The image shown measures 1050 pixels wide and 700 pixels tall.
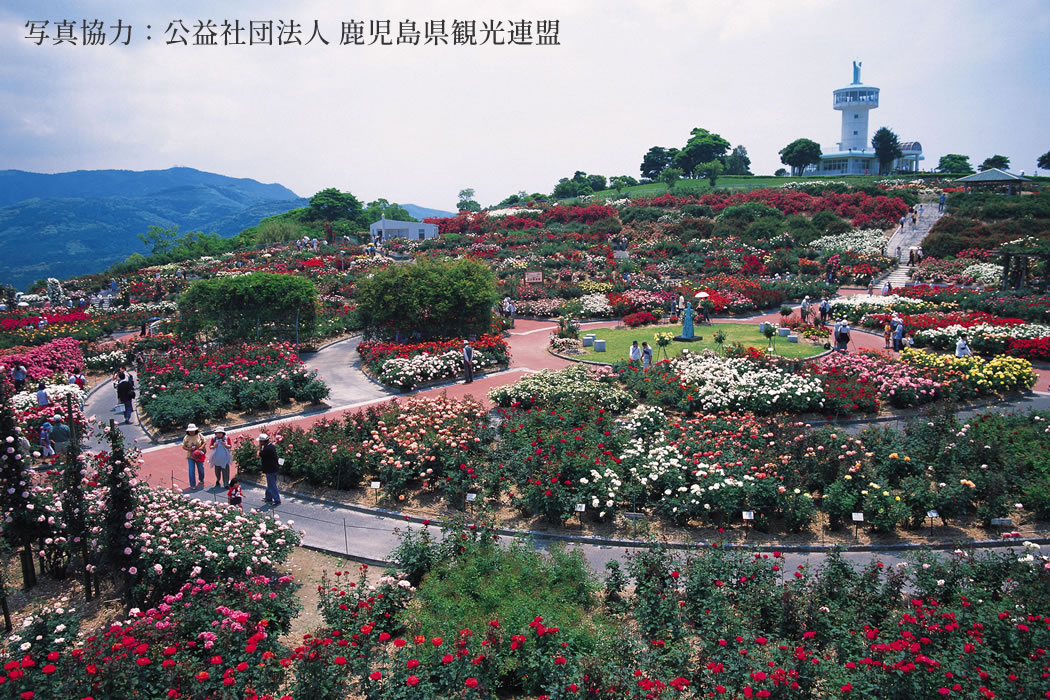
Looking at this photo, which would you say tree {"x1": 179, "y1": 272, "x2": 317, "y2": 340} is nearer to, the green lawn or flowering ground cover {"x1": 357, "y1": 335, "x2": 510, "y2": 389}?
flowering ground cover {"x1": 357, "y1": 335, "x2": 510, "y2": 389}

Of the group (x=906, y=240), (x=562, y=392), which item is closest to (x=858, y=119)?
(x=906, y=240)

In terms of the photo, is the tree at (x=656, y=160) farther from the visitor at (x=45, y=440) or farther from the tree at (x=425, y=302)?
the visitor at (x=45, y=440)

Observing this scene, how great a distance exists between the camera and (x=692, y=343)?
71.6 feet


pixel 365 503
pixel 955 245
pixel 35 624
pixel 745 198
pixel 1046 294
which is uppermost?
pixel 745 198

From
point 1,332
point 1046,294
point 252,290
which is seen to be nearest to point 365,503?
point 252,290

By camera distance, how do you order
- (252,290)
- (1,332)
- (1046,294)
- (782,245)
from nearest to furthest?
(252,290)
(1,332)
(1046,294)
(782,245)

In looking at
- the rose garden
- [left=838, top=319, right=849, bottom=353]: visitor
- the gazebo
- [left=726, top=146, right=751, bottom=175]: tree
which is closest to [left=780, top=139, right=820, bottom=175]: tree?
[left=726, top=146, right=751, bottom=175]: tree

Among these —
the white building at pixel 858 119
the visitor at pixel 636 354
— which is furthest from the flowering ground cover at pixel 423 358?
the white building at pixel 858 119

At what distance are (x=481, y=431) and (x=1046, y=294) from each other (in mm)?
25120

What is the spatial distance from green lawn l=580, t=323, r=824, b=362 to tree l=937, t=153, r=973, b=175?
75283 mm

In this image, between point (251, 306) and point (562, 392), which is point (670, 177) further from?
point (562, 392)

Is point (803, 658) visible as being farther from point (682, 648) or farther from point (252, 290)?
point (252, 290)

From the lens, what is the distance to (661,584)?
7215 mm

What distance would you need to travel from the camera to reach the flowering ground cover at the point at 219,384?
1538 centimetres
